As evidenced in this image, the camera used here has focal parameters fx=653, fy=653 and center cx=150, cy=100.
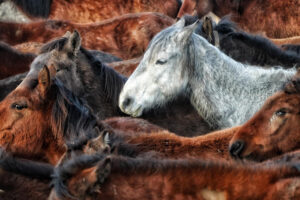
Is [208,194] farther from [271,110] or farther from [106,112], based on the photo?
[106,112]

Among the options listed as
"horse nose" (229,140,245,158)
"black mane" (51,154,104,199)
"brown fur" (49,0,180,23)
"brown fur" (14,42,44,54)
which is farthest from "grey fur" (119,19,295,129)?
"brown fur" (49,0,180,23)

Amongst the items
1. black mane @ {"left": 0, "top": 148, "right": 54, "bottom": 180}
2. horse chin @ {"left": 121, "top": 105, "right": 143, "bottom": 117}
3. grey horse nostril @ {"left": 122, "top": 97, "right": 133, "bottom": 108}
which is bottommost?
horse chin @ {"left": 121, "top": 105, "right": 143, "bottom": 117}

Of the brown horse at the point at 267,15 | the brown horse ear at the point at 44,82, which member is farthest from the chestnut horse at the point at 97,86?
the brown horse at the point at 267,15

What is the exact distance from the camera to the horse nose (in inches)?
138

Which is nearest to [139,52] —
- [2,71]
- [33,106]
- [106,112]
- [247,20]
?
[247,20]

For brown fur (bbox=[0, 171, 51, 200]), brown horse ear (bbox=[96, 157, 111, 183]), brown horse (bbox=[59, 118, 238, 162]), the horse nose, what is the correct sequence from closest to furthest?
brown horse ear (bbox=[96, 157, 111, 183]) < brown fur (bbox=[0, 171, 51, 200]) < brown horse (bbox=[59, 118, 238, 162]) < the horse nose

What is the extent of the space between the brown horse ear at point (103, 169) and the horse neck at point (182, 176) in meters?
0.03

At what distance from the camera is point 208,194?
2.44 m

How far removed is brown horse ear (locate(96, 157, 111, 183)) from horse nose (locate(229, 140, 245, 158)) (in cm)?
119

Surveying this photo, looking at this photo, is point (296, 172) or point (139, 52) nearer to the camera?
point (296, 172)

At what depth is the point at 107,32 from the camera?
7.82 metres

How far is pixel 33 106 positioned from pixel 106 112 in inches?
48.5

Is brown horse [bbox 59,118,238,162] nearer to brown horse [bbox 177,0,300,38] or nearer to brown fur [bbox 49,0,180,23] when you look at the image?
brown horse [bbox 177,0,300,38]

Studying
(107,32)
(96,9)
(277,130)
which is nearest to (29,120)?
(277,130)
